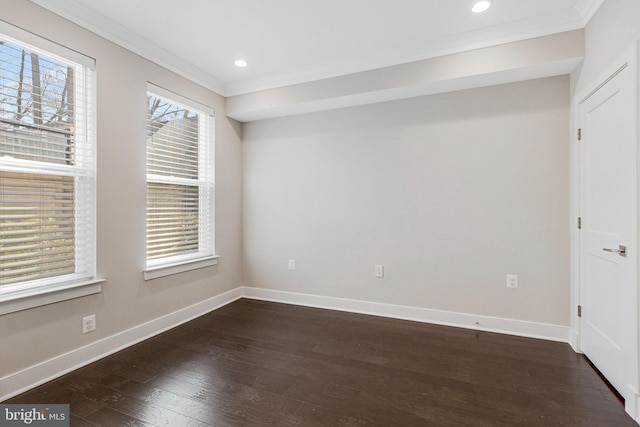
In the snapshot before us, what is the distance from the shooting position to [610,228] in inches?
76.8

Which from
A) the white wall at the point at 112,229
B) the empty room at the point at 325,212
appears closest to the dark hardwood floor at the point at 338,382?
the empty room at the point at 325,212

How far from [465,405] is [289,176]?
9.41 feet

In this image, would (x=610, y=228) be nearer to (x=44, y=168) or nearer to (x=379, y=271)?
(x=379, y=271)

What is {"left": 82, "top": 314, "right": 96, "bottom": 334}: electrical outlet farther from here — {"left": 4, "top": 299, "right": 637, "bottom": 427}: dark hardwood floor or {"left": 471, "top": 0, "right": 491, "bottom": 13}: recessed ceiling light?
{"left": 471, "top": 0, "right": 491, "bottom": 13}: recessed ceiling light

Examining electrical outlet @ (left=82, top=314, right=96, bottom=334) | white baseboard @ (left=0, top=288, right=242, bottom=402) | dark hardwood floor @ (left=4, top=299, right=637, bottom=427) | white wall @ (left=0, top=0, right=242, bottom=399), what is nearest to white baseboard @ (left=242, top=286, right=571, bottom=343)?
dark hardwood floor @ (left=4, top=299, right=637, bottom=427)

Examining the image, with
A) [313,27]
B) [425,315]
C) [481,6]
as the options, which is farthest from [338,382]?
[481,6]

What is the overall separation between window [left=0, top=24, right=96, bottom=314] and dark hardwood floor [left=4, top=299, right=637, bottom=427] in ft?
2.66

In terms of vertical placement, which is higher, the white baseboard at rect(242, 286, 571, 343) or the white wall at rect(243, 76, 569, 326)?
the white wall at rect(243, 76, 569, 326)

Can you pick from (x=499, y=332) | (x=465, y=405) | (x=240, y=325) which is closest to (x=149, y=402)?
(x=240, y=325)

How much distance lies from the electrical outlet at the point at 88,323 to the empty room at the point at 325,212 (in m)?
0.02

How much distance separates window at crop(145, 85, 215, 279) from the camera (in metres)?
2.86

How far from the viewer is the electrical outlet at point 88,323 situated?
7.37ft

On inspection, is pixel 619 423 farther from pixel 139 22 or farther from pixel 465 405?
pixel 139 22

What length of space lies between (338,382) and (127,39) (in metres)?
3.26
